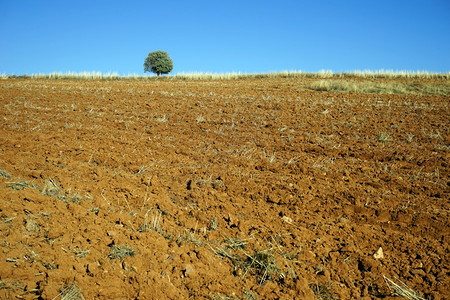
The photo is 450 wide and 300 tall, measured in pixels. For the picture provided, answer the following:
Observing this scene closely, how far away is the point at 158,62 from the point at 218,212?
4520cm

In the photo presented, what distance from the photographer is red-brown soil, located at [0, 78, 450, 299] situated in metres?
2.54

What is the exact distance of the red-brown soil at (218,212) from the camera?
8.33 feet

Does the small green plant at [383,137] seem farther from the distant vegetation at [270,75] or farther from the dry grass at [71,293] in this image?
the distant vegetation at [270,75]

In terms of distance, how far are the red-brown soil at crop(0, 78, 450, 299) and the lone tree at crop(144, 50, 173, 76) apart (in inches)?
1572

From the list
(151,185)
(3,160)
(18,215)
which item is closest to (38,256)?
(18,215)

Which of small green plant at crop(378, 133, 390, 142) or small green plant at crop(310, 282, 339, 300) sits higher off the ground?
small green plant at crop(378, 133, 390, 142)

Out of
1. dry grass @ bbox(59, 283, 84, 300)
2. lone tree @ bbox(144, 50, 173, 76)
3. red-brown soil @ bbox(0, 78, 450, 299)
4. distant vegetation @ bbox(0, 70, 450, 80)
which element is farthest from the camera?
lone tree @ bbox(144, 50, 173, 76)

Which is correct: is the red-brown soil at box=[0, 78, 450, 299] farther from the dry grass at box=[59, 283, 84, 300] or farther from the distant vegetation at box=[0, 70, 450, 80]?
the distant vegetation at box=[0, 70, 450, 80]

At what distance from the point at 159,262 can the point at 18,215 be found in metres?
1.37

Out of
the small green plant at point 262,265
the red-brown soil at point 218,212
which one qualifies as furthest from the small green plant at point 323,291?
the small green plant at point 262,265

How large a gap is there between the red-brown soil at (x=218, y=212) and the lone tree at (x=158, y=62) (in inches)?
1572

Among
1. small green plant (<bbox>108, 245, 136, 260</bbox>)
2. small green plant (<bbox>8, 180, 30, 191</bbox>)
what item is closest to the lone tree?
small green plant (<bbox>8, 180, 30, 191</bbox>)

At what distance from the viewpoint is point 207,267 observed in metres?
2.75

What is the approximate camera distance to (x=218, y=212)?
3.76 metres
